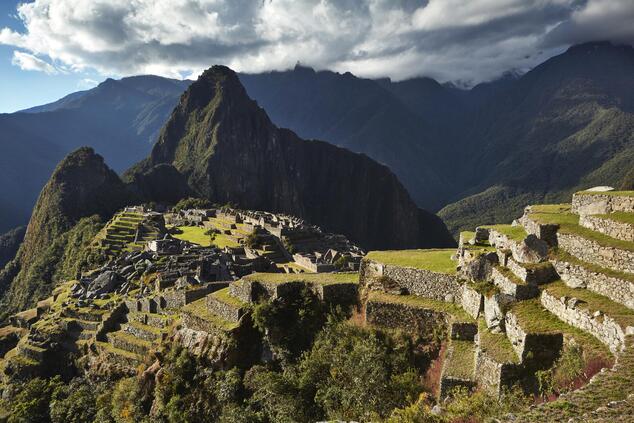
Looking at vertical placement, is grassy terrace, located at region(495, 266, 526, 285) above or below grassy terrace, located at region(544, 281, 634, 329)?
above

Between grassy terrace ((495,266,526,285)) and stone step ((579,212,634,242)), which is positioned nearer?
stone step ((579,212,634,242))

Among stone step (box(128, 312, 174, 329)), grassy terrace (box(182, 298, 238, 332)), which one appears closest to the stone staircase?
grassy terrace (box(182, 298, 238, 332))

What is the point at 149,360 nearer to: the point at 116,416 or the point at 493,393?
the point at 116,416

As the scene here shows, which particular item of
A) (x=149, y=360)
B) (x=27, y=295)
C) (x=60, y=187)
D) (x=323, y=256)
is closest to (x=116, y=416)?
(x=149, y=360)

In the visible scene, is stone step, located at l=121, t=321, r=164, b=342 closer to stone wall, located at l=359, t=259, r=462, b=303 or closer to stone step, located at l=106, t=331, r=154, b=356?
stone step, located at l=106, t=331, r=154, b=356

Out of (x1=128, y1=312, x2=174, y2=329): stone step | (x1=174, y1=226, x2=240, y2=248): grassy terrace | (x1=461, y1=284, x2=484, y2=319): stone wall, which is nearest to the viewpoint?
(x1=461, y1=284, x2=484, y2=319): stone wall

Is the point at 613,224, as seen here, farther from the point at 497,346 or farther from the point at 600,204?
the point at 497,346
